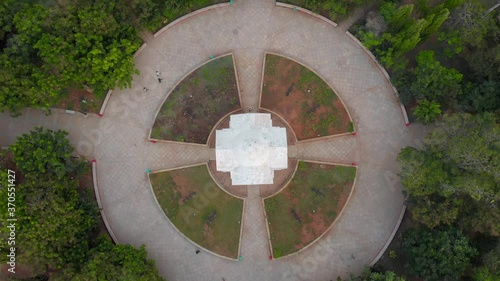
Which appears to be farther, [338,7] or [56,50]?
[338,7]

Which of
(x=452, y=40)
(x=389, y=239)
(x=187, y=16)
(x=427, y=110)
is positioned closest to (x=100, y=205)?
(x=187, y=16)

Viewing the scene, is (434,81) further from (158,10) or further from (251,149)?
(158,10)

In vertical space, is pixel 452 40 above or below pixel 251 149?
above

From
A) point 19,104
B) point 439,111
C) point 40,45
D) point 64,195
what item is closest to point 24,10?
point 40,45

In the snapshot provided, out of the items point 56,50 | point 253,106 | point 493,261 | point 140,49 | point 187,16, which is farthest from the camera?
point 187,16

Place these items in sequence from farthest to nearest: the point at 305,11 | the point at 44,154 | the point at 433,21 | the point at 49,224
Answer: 1. the point at 305,11
2. the point at 433,21
3. the point at 44,154
4. the point at 49,224

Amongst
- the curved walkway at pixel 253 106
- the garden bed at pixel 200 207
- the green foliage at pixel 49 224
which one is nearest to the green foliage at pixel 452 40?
the curved walkway at pixel 253 106

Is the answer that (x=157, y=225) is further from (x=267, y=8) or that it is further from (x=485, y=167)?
(x=485, y=167)
